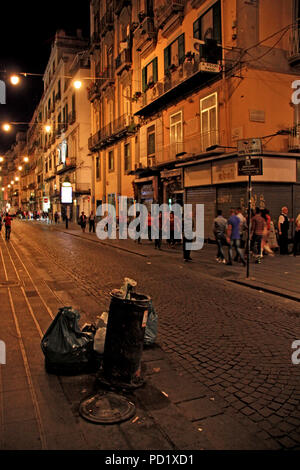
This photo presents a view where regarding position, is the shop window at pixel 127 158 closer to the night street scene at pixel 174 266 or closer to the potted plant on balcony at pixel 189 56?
the night street scene at pixel 174 266

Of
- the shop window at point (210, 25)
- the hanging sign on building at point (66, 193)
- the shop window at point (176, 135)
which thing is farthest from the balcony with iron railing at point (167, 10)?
the hanging sign on building at point (66, 193)

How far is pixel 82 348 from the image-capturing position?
421cm

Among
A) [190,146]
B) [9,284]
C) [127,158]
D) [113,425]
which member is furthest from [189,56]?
[113,425]

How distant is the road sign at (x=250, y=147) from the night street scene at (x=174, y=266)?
0.11ft

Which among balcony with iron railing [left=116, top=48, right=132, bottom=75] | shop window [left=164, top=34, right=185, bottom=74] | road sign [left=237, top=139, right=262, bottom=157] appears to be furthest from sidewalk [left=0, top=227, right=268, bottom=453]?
balcony with iron railing [left=116, top=48, right=132, bottom=75]

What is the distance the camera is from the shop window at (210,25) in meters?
17.3

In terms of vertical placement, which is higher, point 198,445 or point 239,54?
point 239,54

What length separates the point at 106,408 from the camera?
3418 millimetres

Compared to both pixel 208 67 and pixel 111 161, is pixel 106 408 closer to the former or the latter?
pixel 208 67

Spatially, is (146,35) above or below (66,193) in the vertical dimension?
above

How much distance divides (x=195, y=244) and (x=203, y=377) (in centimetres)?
1477

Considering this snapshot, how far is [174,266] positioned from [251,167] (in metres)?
4.29

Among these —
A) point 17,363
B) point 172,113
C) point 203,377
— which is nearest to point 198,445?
point 203,377

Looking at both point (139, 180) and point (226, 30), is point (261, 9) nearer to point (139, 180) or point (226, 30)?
point (226, 30)
